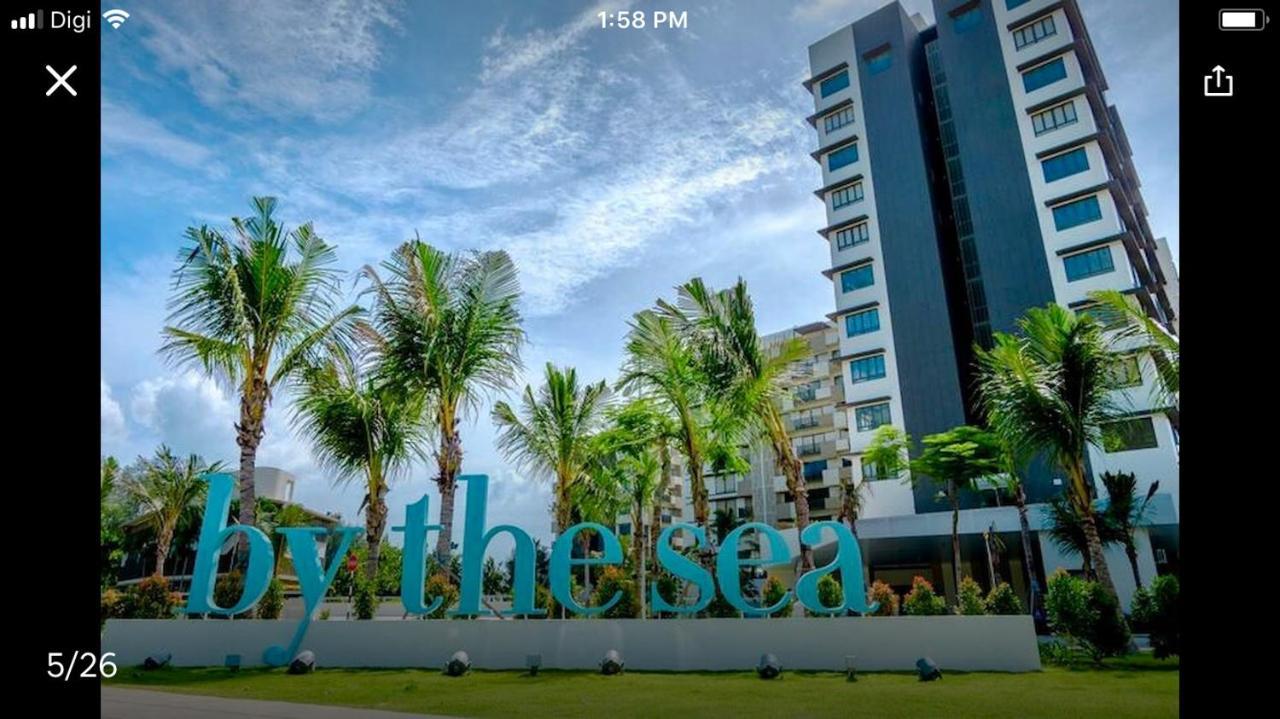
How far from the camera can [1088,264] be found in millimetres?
36562

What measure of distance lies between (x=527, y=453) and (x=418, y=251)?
Answer: 297 inches

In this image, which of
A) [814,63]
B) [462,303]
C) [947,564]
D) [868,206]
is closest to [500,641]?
[462,303]

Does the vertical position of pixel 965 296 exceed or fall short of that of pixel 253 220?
it exceeds it

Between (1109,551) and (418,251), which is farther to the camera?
(1109,551)

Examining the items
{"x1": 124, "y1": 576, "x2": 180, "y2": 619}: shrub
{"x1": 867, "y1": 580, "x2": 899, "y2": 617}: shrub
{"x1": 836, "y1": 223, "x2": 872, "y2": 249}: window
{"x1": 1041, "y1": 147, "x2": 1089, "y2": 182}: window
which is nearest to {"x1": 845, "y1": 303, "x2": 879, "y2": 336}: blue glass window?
{"x1": 836, "y1": 223, "x2": 872, "y2": 249}: window

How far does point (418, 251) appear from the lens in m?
16.5

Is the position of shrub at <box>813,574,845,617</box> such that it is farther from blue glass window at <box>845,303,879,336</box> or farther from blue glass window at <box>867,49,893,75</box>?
blue glass window at <box>867,49,893,75</box>

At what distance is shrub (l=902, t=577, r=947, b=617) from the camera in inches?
543

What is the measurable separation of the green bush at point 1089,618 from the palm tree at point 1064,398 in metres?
1.20

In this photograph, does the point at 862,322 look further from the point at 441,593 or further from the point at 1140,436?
the point at 441,593

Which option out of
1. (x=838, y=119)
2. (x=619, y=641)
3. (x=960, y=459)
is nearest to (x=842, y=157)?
(x=838, y=119)
